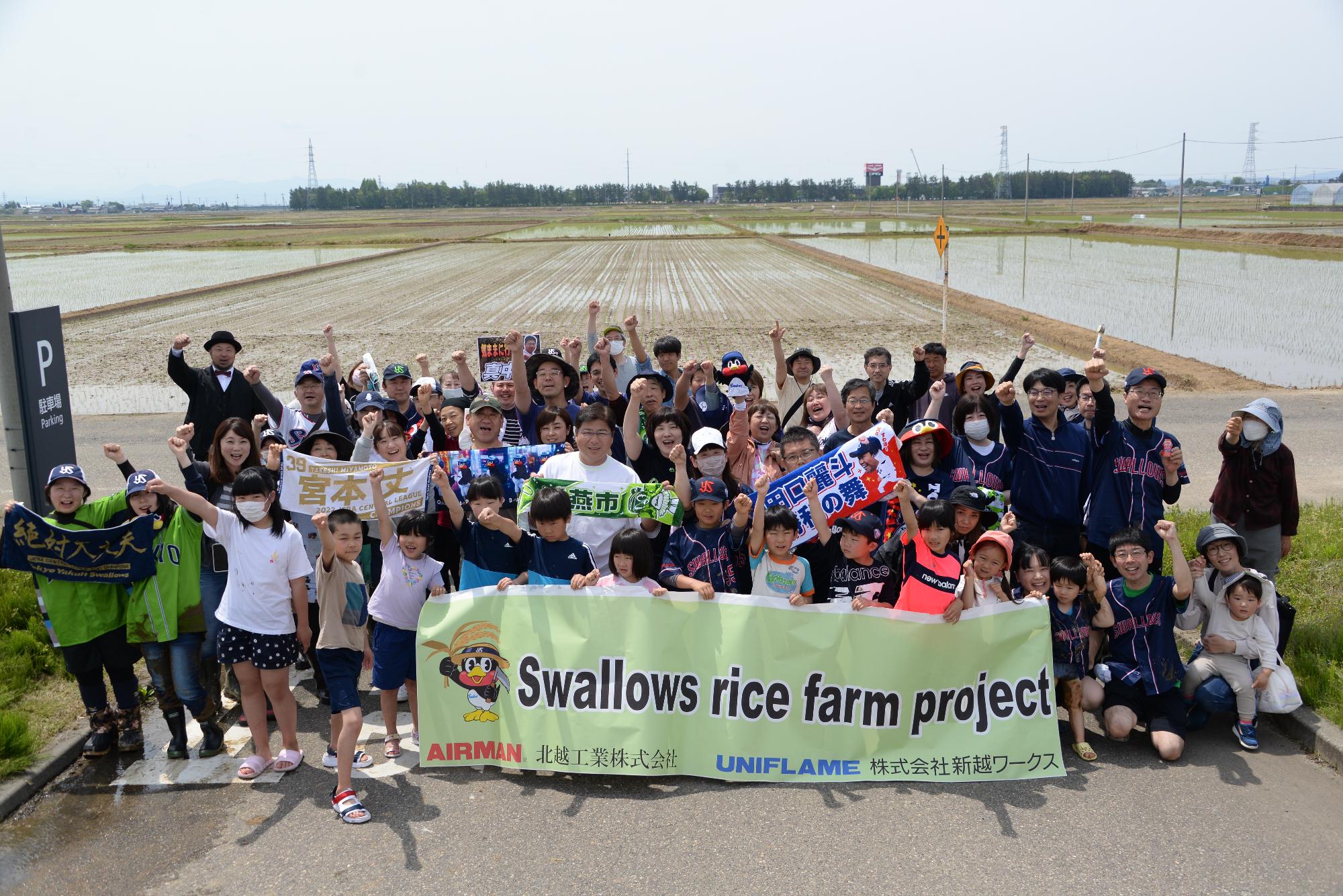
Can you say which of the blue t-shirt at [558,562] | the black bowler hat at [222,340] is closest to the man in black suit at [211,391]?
the black bowler hat at [222,340]

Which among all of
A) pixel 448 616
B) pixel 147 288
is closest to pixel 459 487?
pixel 448 616

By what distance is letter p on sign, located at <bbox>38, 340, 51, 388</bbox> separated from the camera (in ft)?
25.7

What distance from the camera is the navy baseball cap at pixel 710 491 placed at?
20.4 ft

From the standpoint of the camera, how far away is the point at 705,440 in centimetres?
674

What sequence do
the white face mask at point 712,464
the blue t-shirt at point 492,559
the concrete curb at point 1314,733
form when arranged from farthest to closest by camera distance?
the white face mask at point 712,464
the blue t-shirt at point 492,559
the concrete curb at point 1314,733

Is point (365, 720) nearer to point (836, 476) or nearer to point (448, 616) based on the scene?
point (448, 616)

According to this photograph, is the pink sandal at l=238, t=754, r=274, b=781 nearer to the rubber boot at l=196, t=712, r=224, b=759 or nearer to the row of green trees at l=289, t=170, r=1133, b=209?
the rubber boot at l=196, t=712, r=224, b=759

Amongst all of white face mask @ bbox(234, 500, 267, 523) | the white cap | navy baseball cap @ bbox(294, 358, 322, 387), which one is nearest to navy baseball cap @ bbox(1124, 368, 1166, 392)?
the white cap

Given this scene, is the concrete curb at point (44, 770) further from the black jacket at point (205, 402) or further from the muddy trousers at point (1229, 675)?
the muddy trousers at point (1229, 675)

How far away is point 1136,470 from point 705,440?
123 inches

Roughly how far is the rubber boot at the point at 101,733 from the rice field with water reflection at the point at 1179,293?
67.8 feet

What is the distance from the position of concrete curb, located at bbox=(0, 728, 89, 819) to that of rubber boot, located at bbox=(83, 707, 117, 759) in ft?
0.28

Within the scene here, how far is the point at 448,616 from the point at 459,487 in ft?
4.31

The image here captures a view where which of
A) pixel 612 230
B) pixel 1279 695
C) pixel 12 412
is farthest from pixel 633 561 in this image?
Answer: pixel 612 230
